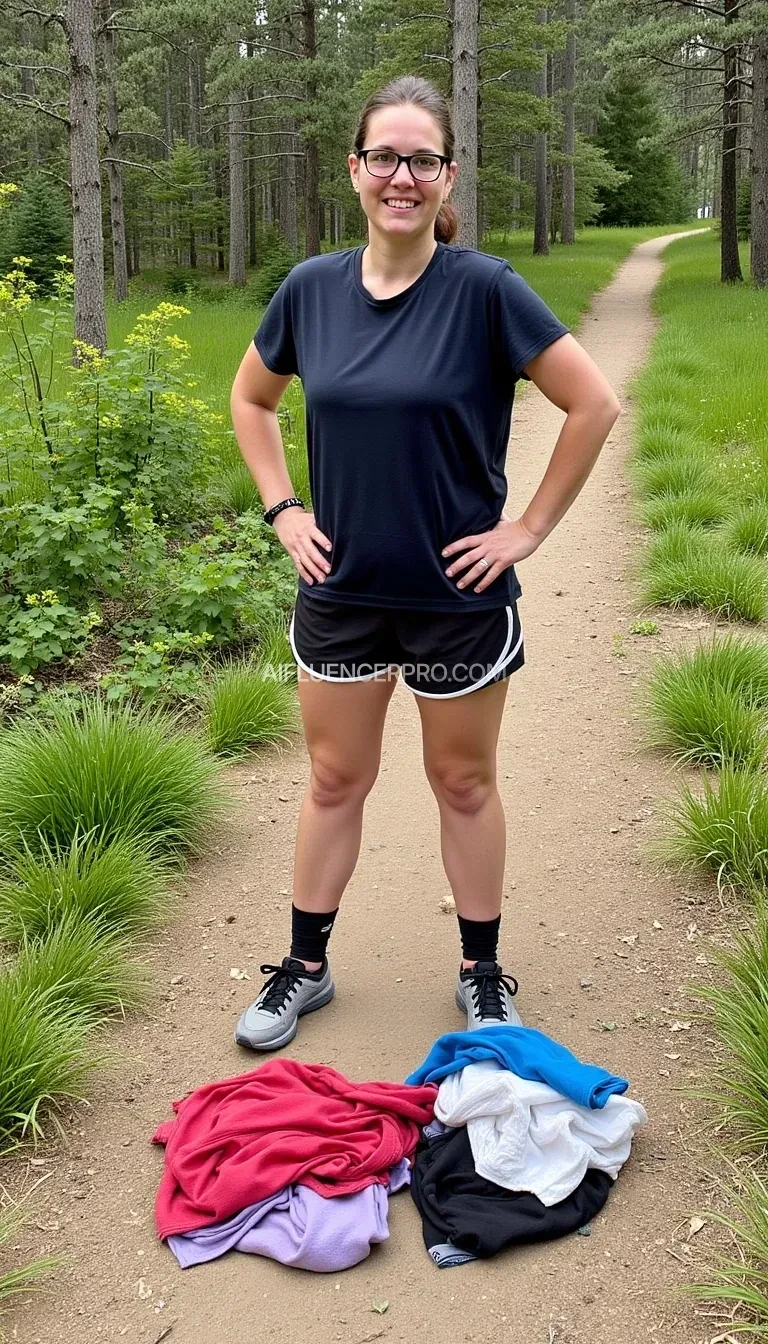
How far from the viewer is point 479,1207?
222 centimetres

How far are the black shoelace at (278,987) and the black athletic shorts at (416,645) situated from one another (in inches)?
35.2

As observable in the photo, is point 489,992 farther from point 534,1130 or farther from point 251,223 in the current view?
point 251,223

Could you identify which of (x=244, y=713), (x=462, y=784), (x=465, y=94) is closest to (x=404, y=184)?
(x=462, y=784)

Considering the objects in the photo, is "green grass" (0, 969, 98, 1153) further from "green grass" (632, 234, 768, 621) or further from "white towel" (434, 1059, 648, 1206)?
"green grass" (632, 234, 768, 621)

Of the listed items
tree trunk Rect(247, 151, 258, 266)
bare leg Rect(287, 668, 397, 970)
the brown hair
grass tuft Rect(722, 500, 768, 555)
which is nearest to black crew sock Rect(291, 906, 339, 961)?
bare leg Rect(287, 668, 397, 970)

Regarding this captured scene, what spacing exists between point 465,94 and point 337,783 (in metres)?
13.5

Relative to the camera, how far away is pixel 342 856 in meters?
2.87

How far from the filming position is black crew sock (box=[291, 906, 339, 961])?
294 centimetres

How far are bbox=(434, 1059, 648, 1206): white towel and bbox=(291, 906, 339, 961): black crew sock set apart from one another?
63 cm

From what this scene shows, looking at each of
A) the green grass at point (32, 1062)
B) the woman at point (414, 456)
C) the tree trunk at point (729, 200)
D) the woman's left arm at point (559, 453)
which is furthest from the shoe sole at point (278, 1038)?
the tree trunk at point (729, 200)

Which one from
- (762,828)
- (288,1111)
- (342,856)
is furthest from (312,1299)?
(762,828)

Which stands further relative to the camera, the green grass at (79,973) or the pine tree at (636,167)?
the pine tree at (636,167)

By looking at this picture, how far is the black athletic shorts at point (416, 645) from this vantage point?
2436 mm

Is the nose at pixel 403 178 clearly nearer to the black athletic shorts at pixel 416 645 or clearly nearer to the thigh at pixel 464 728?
the black athletic shorts at pixel 416 645
